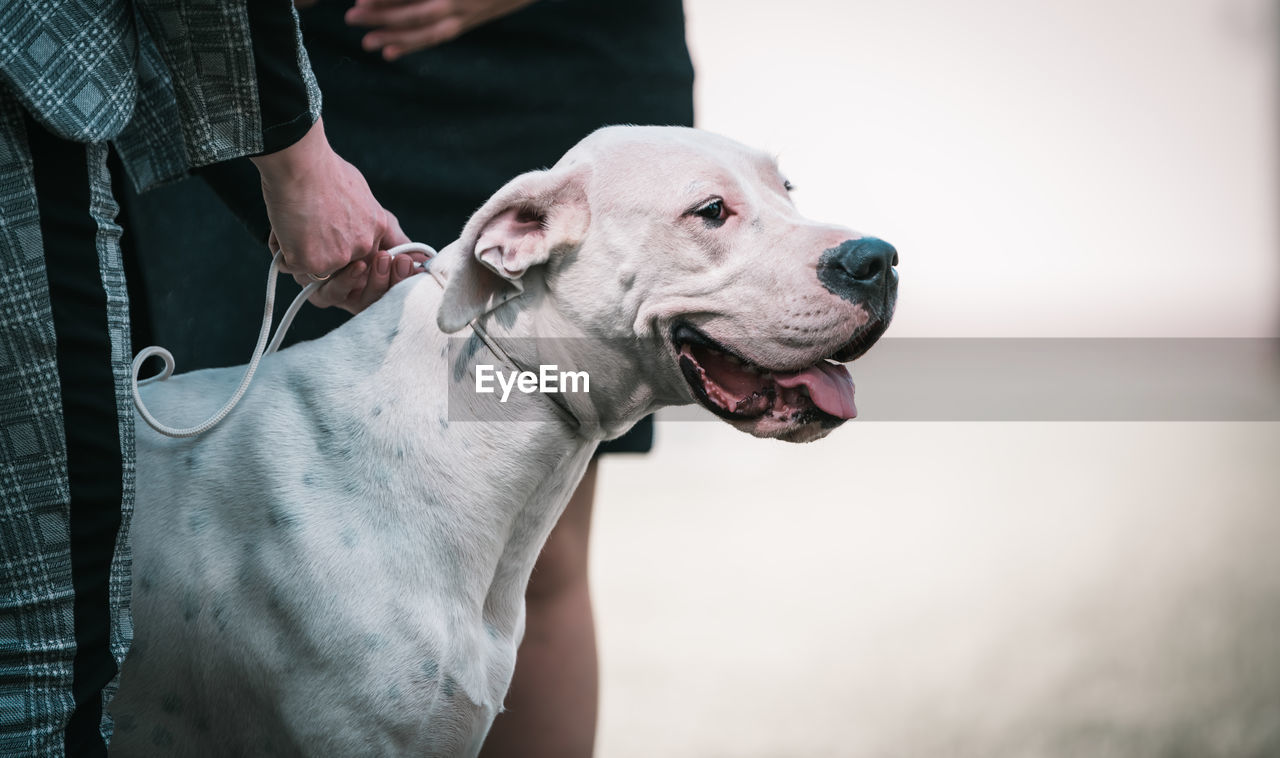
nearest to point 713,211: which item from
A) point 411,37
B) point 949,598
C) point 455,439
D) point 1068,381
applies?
point 455,439

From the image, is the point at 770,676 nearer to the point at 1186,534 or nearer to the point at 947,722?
the point at 947,722

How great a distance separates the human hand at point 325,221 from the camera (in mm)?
1929

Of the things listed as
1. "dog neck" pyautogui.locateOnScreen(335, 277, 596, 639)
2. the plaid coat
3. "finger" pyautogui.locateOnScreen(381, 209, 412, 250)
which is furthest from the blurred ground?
the plaid coat

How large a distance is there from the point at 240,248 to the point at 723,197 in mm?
1405

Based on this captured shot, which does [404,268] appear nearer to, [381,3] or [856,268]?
[381,3]

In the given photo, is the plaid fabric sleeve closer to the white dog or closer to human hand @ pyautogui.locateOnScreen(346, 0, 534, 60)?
the white dog

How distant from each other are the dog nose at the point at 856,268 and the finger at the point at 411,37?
3.42 feet

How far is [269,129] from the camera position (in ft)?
5.97

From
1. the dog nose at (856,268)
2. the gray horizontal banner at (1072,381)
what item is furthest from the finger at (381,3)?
the gray horizontal banner at (1072,381)

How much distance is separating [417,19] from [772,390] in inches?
45.1

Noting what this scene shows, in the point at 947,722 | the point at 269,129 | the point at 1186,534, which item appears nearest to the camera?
the point at 269,129

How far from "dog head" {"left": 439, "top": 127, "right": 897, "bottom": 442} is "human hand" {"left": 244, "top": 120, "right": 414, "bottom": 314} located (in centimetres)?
20

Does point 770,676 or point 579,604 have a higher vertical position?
point 579,604

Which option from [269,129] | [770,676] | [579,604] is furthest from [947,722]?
[269,129]
